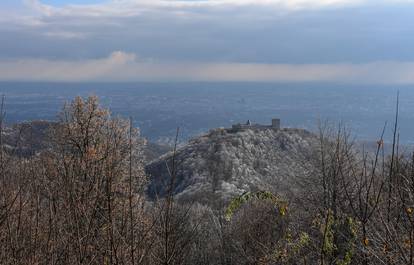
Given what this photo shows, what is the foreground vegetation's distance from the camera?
7336mm

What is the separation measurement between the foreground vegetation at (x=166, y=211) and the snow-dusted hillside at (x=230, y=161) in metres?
32.7

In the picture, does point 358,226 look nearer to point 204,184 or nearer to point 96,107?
point 96,107

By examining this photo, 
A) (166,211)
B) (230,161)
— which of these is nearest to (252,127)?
(230,161)

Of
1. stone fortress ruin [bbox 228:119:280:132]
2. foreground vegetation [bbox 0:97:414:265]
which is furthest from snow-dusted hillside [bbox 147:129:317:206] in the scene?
foreground vegetation [bbox 0:97:414:265]

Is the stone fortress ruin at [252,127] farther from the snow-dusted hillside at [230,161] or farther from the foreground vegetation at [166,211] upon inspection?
the foreground vegetation at [166,211]

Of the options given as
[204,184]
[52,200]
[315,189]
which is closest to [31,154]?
[52,200]

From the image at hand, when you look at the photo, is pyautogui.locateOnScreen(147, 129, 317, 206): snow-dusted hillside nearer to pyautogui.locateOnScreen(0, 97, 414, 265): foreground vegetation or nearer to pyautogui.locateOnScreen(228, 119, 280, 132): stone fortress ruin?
pyautogui.locateOnScreen(228, 119, 280, 132): stone fortress ruin

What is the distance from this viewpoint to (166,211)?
6609mm

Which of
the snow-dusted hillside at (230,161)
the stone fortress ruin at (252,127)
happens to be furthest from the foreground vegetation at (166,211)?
the stone fortress ruin at (252,127)

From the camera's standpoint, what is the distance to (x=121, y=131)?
100 ft

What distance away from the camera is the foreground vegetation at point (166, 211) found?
7.34m

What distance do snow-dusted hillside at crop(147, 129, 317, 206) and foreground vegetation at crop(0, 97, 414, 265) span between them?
32652 millimetres

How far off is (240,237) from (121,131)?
9.86 meters

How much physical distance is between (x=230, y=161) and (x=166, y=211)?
93.2 m
